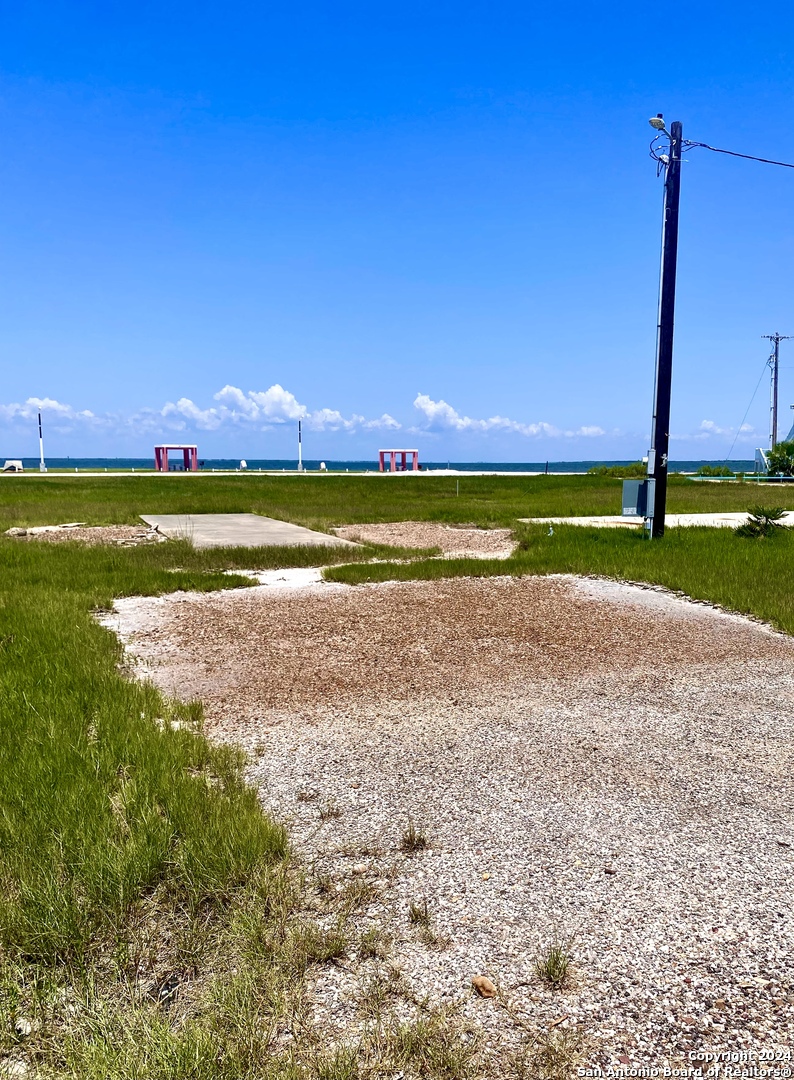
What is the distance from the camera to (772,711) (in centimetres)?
529

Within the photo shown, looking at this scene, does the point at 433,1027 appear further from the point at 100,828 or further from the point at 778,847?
the point at 778,847

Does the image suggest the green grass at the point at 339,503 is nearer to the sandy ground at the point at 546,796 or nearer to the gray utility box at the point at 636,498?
the gray utility box at the point at 636,498

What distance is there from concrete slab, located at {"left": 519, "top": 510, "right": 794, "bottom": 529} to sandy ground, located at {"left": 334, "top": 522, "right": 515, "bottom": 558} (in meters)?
1.96

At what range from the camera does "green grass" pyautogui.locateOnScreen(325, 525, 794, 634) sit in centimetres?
943

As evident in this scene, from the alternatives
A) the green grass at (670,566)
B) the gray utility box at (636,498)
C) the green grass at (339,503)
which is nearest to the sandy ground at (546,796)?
the green grass at (670,566)

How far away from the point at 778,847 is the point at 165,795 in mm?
3140

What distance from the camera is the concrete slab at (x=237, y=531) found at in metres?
14.6

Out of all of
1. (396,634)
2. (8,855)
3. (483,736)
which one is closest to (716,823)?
(483,736)

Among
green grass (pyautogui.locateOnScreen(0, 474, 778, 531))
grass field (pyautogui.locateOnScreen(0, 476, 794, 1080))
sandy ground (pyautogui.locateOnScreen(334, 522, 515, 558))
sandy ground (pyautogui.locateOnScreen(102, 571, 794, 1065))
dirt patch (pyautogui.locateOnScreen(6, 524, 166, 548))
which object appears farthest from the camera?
green grass (pyautogui.locateOnScreen(0, 474, 778, 531))

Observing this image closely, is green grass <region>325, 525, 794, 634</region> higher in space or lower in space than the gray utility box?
lower

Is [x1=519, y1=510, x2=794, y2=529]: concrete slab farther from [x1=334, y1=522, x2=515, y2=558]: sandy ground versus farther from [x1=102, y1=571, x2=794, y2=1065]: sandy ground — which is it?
[x1=102, y1=571, x2=794, y2=1065]: sandy ground

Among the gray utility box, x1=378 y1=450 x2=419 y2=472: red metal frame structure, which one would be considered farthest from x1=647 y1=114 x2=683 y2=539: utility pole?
x1=378 y1=450 x2=419 y2=472: red metal frame structure

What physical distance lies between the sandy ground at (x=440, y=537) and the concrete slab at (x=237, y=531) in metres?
1.25

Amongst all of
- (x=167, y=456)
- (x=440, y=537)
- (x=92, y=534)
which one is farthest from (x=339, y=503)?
(x=167, y=456)
